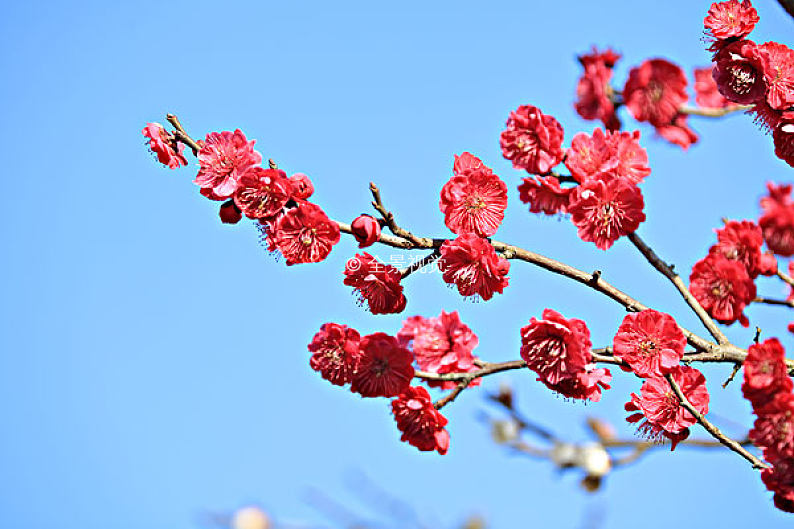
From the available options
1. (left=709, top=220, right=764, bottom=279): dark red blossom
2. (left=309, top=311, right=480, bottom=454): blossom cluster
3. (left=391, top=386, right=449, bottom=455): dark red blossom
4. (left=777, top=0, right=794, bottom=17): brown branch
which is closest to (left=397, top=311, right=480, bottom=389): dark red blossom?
(left=309, top=311, right=480, bottom=454): blossom cluster

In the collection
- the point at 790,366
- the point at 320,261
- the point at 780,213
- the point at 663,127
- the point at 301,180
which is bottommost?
the point at 790,366

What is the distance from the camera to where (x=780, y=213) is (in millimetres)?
2033

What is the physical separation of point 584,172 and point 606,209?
0.44ft

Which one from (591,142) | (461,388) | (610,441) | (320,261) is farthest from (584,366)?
(610,441)

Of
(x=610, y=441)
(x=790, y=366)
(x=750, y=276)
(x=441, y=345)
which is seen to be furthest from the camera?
(x=610, y=441)

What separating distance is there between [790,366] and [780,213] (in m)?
0.49

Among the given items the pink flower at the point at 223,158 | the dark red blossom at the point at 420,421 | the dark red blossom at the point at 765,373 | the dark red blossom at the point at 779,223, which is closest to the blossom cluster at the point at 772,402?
the dark red blossom at the point at 765,373

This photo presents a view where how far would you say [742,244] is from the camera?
1857mm

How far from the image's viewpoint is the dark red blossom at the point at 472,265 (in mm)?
1909

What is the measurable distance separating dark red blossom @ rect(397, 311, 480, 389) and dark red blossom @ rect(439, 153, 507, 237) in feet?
0.91

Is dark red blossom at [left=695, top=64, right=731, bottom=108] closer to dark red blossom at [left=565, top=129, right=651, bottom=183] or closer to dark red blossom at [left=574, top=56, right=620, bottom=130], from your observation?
dark red blossom at [left=574, top=56, right=620, bottom=130]

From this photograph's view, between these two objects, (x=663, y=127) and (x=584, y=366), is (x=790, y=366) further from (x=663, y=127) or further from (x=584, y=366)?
(x=663, y=127)

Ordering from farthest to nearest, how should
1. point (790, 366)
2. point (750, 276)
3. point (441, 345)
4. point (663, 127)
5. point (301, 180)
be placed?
point (663, 127), point (441, 345), point (301, 180), point (750, 276), point (790, 366)

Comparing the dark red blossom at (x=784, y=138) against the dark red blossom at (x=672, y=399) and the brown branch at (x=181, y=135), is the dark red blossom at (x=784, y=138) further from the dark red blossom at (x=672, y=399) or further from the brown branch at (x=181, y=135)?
the brown branch at (x=181, y=135)
